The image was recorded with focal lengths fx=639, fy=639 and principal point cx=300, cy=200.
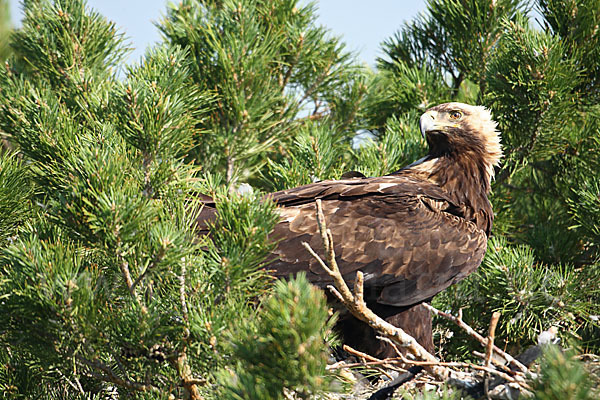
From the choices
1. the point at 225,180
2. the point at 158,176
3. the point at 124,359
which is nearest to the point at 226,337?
the point at 124,359

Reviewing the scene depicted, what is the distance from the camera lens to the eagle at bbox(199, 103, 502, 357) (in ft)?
12.2

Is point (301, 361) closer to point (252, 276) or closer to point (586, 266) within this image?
point (252, 276)

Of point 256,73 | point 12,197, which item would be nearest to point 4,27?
point 256,73

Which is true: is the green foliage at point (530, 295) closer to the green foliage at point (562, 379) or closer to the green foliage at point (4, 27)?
the green foliage at point (562, 379)

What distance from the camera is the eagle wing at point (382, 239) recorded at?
146 inches

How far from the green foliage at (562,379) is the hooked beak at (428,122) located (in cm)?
299

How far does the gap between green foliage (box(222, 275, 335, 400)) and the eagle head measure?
308 cm

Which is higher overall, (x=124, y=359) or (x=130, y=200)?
(x=130, y=200)

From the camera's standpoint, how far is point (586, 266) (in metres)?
4.12

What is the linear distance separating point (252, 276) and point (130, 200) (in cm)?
50

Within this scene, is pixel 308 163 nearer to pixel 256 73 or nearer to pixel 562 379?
pixel 256 73

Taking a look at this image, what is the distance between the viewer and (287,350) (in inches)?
67.7

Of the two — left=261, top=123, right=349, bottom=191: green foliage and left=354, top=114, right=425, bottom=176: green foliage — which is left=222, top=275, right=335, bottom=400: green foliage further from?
left=354, top=114, right=425, bottom=176: green foliage

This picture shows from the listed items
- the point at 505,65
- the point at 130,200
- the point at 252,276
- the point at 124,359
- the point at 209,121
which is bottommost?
the point at 124,359
